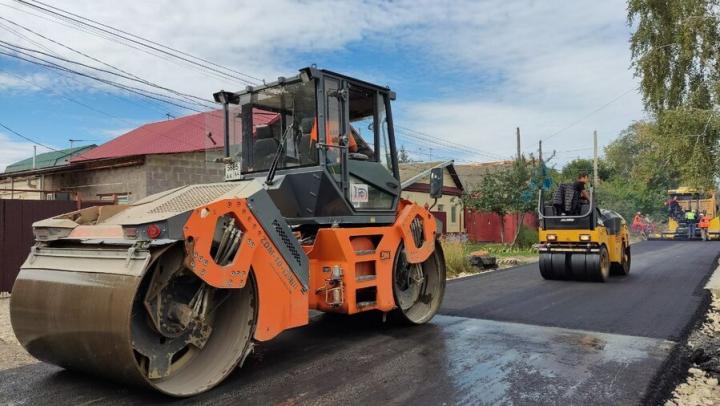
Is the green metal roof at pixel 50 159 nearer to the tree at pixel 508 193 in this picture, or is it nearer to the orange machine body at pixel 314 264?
the tree at pixel 508 193

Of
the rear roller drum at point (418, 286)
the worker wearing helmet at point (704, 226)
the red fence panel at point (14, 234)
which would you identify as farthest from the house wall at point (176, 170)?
the worker wearing helmet at point (704, 226)

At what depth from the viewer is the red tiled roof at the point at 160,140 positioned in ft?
52.4

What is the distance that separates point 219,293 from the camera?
14.3 feet

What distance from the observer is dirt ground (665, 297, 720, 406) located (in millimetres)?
4102

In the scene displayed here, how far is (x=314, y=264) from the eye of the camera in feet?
17.7

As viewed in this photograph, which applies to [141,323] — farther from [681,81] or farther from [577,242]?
[681,81]

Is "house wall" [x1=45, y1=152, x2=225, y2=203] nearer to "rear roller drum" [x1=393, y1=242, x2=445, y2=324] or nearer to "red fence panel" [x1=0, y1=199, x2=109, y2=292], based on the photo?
"red fence panel" [x1=0, y1=199, x2=109, y2=292]

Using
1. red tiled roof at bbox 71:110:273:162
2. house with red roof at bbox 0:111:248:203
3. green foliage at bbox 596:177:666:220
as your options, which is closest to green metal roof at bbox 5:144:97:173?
red tiled roof at bbox 71:110:273:162

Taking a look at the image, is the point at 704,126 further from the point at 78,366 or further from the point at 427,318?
the point at 78,366

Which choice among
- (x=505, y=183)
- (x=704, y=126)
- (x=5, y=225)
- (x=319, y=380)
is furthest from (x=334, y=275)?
(x=505, y=183)

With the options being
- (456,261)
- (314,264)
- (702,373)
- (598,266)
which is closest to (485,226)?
(456,261)

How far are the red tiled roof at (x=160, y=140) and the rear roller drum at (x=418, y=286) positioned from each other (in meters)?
8.62

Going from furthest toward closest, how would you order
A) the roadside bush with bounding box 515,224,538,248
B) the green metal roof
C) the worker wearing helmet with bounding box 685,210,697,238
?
the worker wearing helmet with bounding box 685,210,697,238 < the green metal roof < the roadside bush with bounding box 515,224,538,248

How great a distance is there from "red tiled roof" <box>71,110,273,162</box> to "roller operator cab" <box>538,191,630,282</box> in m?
8.38
